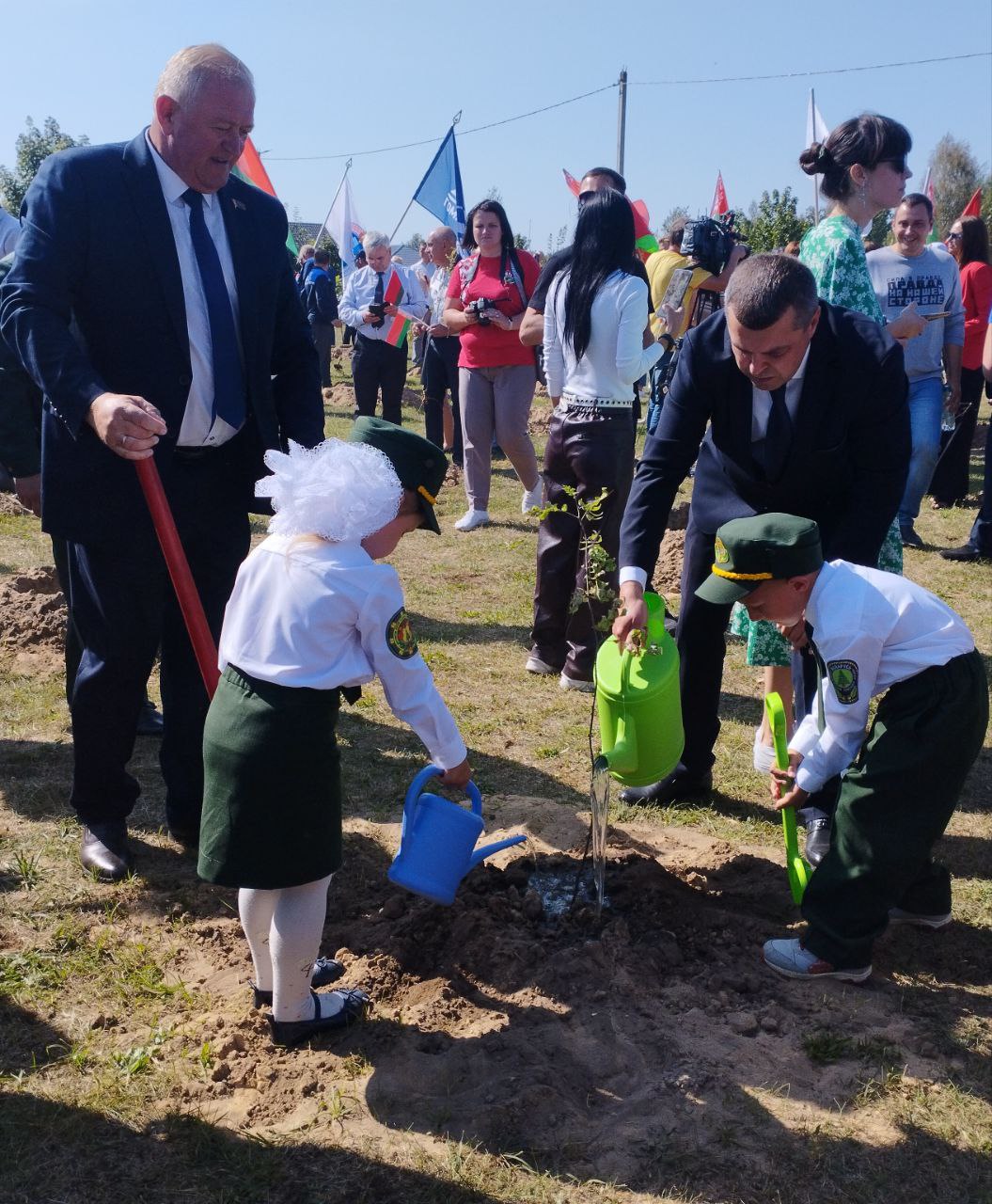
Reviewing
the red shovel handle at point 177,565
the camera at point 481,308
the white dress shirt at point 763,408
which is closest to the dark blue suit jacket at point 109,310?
the red shovel handle at point 177,565

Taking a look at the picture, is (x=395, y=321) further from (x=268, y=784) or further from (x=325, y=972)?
(x=268, y=784)

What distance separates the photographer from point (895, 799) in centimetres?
288

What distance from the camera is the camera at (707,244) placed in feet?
24.7

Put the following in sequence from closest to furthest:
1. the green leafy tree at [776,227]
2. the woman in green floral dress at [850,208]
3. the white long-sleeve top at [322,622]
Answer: the white long-sleeve top at [322,622]
the woman in green floral dress at [850,208]
the green leafy tree at [776,227]

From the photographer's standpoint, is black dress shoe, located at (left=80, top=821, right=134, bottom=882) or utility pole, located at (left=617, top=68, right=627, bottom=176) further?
utility pole, located at (left=617, top=68, right=627, bottom=176)

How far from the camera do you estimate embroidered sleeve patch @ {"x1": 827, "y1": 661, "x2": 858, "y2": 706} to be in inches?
110

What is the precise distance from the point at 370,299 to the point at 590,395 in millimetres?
6198

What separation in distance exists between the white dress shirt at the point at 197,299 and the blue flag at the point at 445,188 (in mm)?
10807

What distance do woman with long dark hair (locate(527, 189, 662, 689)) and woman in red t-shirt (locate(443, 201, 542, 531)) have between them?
6.45 ft

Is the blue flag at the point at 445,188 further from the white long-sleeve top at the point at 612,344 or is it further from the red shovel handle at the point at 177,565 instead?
the red shovel handle at the point at 177,565

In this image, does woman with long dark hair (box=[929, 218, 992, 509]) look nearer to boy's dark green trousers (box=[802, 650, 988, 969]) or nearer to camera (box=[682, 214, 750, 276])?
camera (box=[682, 214, 750, 276])

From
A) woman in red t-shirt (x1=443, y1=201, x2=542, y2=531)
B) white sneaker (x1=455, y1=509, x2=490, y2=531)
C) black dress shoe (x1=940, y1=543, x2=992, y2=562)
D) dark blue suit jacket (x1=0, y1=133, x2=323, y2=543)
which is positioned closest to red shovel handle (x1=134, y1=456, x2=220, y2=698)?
dark blue suit jacket (x1=0, y1=133, x2=323, y2=543)

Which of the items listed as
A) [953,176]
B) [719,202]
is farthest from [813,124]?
[953,176]

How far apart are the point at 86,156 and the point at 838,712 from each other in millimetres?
2566
